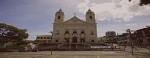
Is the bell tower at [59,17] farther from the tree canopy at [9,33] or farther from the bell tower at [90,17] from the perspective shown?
the tree canopy at [9,33]

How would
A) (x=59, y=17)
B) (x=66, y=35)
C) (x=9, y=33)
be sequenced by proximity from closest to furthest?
(x=9, y=33)
(x=66, y=35)
(x=59, y=17)

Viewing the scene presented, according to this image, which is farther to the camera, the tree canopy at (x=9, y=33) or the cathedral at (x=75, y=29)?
the cathedral at (x=75, y=29)

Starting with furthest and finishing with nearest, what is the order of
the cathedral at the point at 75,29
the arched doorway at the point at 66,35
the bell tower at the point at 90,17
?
1. the bell tower at the point at 90,17
2. the arched doorway at the point at 66,35
3. the cathedral at the point at 75,29

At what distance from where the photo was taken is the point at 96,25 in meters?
65.4

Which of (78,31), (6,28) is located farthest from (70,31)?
(6,28)

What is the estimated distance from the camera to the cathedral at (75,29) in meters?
63.3

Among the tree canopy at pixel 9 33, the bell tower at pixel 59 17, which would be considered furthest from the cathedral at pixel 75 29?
the tree canopy at pixel 9 33

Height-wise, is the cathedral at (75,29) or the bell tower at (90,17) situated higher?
the bell tower at (90,17)

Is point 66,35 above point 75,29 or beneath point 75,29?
beneath

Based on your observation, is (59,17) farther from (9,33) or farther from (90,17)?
(9,33)

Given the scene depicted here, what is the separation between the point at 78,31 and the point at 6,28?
33054 mm

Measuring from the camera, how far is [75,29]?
6431cm

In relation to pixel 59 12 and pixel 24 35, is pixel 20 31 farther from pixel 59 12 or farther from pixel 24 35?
pixel 59 12

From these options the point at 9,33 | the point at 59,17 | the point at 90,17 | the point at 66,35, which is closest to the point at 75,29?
the point at 66,35
